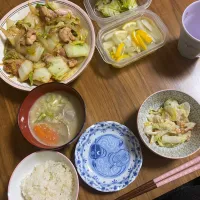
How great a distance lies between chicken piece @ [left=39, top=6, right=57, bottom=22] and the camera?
1516 mm

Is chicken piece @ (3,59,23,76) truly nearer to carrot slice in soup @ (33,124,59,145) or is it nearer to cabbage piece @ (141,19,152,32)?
carrot slice in soup @ (33,124,59,145)

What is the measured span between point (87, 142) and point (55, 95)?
0.26 metres

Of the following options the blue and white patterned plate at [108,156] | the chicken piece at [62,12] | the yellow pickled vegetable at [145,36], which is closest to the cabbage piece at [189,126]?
Answer: the blue and white patterned plate at [108,156]

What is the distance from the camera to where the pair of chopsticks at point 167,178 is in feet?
4.11

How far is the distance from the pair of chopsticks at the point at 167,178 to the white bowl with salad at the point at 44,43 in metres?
0.55

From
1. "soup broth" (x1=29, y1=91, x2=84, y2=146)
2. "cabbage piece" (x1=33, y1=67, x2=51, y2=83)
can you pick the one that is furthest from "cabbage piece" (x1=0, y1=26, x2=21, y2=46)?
"soup broth" (x1=29, y1=91, x2=84, y2=146)

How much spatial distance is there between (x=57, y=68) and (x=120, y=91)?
310mm

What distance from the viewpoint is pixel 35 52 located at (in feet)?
4.79

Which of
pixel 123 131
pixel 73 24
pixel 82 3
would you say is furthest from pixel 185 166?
pixel 82 3

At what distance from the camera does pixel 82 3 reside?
1.66 m

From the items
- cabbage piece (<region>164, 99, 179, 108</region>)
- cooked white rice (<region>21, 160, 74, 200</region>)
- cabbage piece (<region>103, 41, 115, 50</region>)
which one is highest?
cabbage piece (<region>103, 41, 115, 50</region>)

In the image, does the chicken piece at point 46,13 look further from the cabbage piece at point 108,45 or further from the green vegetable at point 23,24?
the cabbage piece at point 108,45

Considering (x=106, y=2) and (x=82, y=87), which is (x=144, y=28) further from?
(x=82, y=87)

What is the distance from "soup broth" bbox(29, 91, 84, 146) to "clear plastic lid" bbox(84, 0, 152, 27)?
1.41 feet
